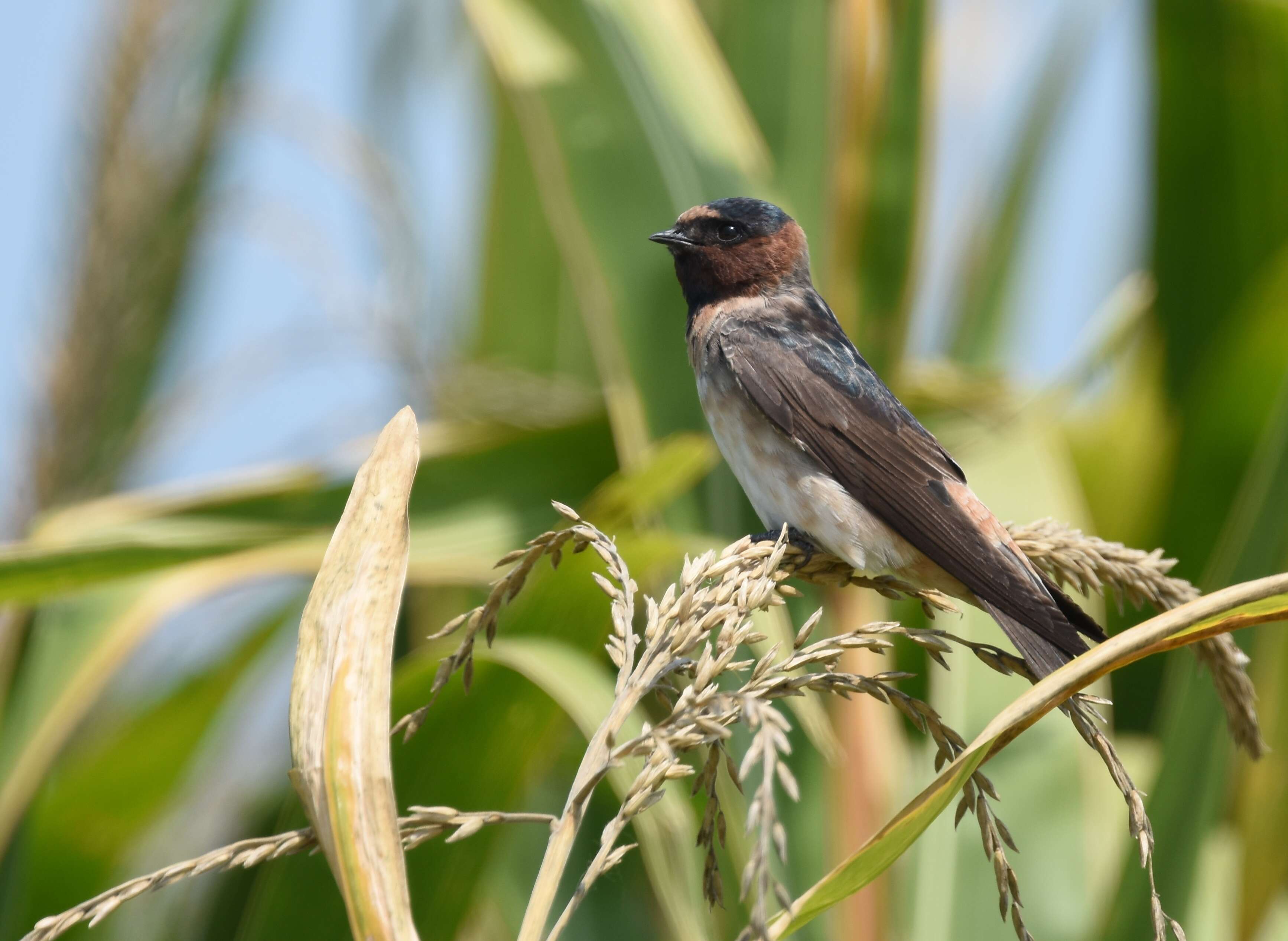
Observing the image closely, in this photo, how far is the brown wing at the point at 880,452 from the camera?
4.86ft


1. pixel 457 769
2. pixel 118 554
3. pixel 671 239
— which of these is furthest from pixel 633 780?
pixel 671 239

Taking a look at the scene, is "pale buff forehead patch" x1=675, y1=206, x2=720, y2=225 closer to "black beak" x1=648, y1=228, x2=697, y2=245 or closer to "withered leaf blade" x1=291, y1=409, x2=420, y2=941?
"black beak" x1=648, y1=228, x2=697, y2=245

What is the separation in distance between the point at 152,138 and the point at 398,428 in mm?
1707

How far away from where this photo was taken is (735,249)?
2.20 m

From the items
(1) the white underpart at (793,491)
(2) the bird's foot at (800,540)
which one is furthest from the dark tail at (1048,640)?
(2) the bird's foot at (800,540)

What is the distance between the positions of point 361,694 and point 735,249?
5.01 feet

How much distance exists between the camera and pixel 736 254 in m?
2.21

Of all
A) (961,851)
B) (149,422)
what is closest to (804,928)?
(961,851)

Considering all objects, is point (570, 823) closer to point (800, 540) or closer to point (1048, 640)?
point (1048, 640)

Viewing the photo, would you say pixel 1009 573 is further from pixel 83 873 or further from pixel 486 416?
pixel 83 873

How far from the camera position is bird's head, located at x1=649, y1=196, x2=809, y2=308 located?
2.14 m

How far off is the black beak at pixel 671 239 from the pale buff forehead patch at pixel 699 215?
1.0 inches

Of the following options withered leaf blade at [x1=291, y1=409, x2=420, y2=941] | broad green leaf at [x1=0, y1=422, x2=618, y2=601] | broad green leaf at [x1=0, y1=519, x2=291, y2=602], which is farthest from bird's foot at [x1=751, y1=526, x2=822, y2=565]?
withered leaf blade at [x1=291, y1=409, x2=420, y2=941]

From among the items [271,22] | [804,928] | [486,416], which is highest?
[271,22]
